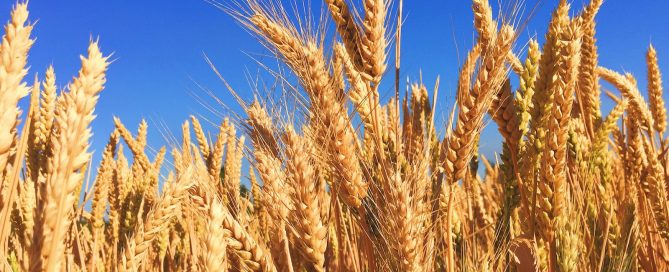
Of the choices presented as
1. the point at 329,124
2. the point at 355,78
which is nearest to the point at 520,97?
the point at 355,78

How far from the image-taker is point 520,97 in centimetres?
171

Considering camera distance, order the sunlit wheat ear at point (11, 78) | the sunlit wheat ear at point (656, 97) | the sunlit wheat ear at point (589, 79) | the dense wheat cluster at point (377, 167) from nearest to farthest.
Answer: the sunlit wheat ear at point (11, 78)
the dense wheat cluster at point (377, 167)
the sunlit wheat ear at point (589, 79)
the sunlit wheat ear at point (656, 97)

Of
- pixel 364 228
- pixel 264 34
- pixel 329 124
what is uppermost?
pixel 264 34

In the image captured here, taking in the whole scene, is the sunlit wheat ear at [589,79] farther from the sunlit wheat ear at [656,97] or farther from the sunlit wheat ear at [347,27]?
the sunlit wheat ear at [347,27]

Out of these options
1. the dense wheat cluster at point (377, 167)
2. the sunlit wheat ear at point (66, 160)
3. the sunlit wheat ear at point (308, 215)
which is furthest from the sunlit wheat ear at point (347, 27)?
the sunlit wheat ear at point (66, 160)

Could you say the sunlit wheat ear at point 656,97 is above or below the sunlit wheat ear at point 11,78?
above

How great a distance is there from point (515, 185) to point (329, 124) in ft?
2.34

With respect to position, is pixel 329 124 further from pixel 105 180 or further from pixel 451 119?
pixel 105 180

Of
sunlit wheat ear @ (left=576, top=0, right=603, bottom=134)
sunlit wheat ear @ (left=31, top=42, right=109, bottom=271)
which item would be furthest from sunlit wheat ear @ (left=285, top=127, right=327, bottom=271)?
sunlit wheat ear @ (left=576, top=0, right=603, bottom=134)

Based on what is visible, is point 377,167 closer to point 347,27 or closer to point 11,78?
point 347,27

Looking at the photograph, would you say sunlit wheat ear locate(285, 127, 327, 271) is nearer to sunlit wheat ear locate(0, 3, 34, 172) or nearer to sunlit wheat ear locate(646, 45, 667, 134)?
sunlit wheat ear locate(0, 3, 34, 172)

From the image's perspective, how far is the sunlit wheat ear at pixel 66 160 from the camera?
0.72 meters

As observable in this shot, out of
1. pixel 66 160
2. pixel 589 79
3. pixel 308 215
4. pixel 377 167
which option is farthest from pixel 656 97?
pixel 66 160

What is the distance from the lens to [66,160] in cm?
71
